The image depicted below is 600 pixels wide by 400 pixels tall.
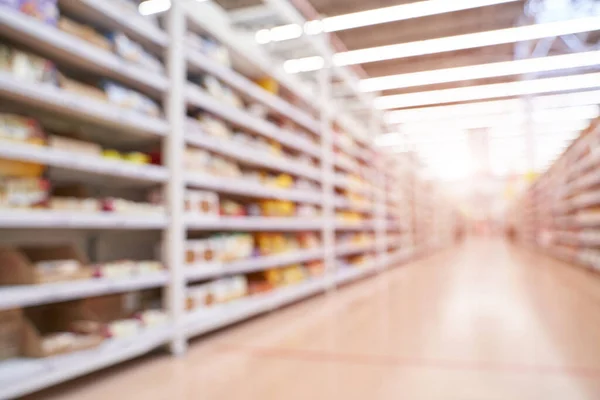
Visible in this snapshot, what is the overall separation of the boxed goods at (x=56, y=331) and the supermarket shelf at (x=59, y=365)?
3 centimetres

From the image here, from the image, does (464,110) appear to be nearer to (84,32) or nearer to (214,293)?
(214,293)

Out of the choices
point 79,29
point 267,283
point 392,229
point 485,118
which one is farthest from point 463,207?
point 79,29

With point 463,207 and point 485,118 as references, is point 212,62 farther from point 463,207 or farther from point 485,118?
point 463,207

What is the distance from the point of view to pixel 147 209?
242 centimetres

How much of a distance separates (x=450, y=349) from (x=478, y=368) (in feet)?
1.24

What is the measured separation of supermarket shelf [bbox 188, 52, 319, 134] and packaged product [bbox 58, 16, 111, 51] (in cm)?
62

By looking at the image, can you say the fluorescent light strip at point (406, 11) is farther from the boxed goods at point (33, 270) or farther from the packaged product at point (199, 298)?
the boxed goods at point (33, 270)

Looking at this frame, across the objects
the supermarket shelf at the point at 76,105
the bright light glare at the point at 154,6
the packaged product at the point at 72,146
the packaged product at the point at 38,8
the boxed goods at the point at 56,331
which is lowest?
the boxed goods at the point at 56,331

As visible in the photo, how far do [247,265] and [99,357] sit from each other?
1.40 meters

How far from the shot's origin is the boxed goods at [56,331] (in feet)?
6.18

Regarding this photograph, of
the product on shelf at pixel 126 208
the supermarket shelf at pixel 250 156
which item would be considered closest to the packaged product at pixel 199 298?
the product on shelf at pixel 126 208

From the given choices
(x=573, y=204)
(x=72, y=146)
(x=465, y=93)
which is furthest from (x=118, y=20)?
(x=465, y=93)

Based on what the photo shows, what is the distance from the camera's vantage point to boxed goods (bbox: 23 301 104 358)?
1883 millimetres

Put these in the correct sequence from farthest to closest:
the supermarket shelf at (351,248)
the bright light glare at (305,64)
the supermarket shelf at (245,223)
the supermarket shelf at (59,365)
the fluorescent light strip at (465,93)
→ 1. the fluorescent light strip at (465,93)
2. the supermarket shelf at (351,248)
3. the bright light glare at (305,64)
4. the supermarket shelf at (245,223)
5. the supermarket shelf at (59,365)
